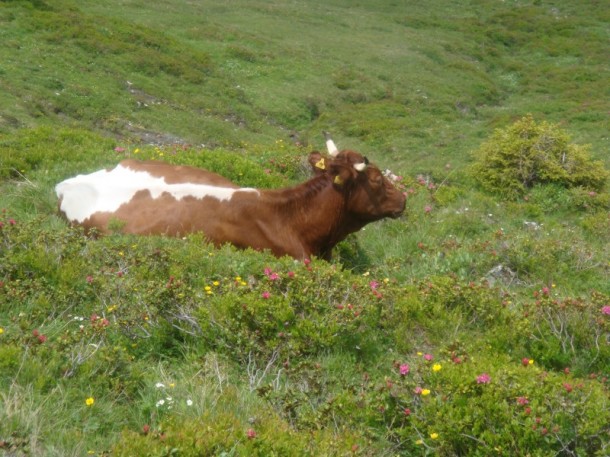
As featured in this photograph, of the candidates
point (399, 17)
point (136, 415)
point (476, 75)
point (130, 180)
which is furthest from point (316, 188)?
point (399, 17)

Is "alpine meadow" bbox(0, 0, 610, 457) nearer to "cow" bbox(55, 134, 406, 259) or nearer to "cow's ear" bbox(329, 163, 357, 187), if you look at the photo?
"cow" bbox(55, 134, 406, 259)

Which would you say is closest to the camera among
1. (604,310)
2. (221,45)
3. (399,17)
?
(604,310)

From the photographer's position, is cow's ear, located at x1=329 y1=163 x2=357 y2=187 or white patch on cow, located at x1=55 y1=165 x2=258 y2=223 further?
cow's ear, located at x1=329 y1=163 x2=357 y2=187

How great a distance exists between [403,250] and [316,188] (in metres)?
1.51

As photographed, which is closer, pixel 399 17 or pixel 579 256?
pixel 579 256

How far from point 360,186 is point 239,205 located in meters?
1.72

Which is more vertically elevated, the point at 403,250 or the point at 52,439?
the point at 52,439

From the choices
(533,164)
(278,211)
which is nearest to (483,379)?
(278,211)

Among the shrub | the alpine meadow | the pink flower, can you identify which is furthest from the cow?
the shrub

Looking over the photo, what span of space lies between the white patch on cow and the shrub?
7054mm

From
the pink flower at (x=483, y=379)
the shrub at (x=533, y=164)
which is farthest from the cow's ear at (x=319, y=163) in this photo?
the shrub at (x=533, y=164)

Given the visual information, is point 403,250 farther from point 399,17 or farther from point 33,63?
point 399,17

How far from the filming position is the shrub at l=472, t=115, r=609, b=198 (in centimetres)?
1520

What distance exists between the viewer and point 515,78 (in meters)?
49.9
